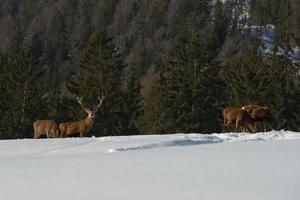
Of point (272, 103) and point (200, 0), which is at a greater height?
point (200, 0)

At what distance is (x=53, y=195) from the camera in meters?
6.25

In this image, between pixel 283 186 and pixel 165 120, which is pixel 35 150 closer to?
pixel 283 186

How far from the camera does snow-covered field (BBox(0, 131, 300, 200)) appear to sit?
6137 mm

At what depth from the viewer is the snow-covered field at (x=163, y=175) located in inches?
242

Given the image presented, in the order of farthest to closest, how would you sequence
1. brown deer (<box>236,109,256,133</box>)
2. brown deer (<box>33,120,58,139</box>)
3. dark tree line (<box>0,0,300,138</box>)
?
dark tree line (<box>0,0,300,138</box>), brown deer (<box>33,120,58,139</box>), brown deer (<box>236,109,256,133</box>)

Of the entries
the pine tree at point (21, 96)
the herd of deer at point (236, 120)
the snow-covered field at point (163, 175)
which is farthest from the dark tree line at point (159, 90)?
the snow-covered field at point (163, 175)

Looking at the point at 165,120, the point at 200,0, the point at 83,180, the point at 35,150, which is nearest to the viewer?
the point at 83,180

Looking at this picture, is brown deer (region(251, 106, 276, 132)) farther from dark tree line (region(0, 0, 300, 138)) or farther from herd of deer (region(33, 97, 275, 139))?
dark tree line (region(0, 0, 300, 138))

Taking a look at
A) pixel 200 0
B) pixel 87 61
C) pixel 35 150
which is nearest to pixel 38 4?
pixel 200 0

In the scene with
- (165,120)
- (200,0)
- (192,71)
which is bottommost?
(165,120)

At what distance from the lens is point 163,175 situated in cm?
700

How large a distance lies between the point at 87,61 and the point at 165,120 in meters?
6.51

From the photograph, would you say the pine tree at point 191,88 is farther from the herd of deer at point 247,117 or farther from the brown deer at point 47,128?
the herd of deer at point 247,117

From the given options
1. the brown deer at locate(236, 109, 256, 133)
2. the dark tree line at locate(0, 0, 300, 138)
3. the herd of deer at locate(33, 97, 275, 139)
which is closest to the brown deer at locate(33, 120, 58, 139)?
the herd of deer at locate(33, 97, 275, 139)
